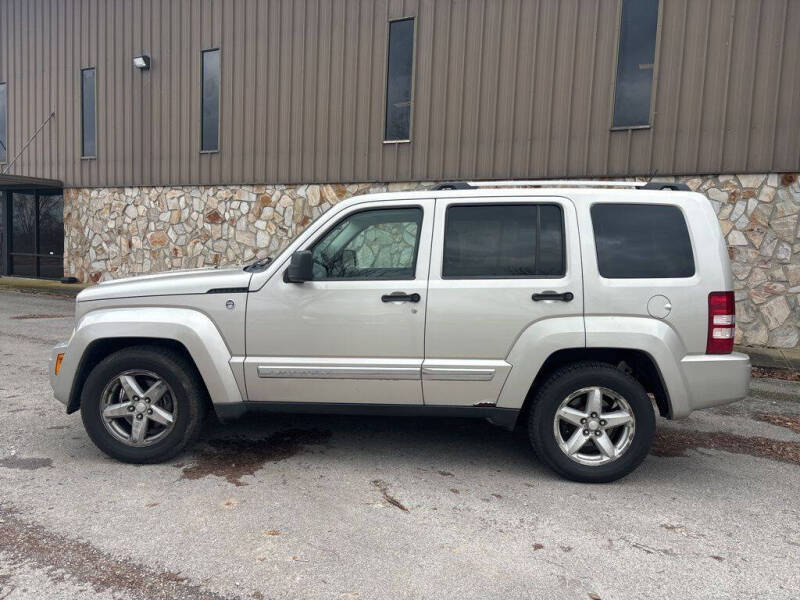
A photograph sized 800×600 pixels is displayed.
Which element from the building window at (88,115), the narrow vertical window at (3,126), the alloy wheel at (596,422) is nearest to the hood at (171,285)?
the alloy wheel at (596,422)

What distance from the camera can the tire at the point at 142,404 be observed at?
13.6 ft

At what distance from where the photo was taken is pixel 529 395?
13.7ft

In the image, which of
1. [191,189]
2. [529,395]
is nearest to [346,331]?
[529,395]

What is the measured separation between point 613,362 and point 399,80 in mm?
8922

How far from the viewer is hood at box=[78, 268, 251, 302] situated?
13.6 feet

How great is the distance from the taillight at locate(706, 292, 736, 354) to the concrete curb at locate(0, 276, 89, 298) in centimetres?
1428

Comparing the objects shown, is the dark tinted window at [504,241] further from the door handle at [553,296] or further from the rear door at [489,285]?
the door handle at [553,296]

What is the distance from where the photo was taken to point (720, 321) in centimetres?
389

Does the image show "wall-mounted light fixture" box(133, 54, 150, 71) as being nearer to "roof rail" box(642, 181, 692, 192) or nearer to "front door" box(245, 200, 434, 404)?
"front door" box(245, 200, 434, 404)

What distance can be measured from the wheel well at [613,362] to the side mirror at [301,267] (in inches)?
66.6

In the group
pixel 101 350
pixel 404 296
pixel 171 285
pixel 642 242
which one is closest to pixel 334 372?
pixel 404 296

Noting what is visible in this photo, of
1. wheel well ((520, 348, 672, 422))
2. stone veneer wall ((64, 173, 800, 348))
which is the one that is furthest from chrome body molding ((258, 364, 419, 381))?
stone veneer wall ((64, 173, 800, 348))

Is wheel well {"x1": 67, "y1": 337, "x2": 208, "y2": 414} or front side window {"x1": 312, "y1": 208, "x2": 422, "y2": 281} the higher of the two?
front side window {"x1": 312, "y1": 208, "x2": 422, "y2": 281}

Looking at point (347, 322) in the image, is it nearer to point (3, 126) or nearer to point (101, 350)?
point (101, 350)
